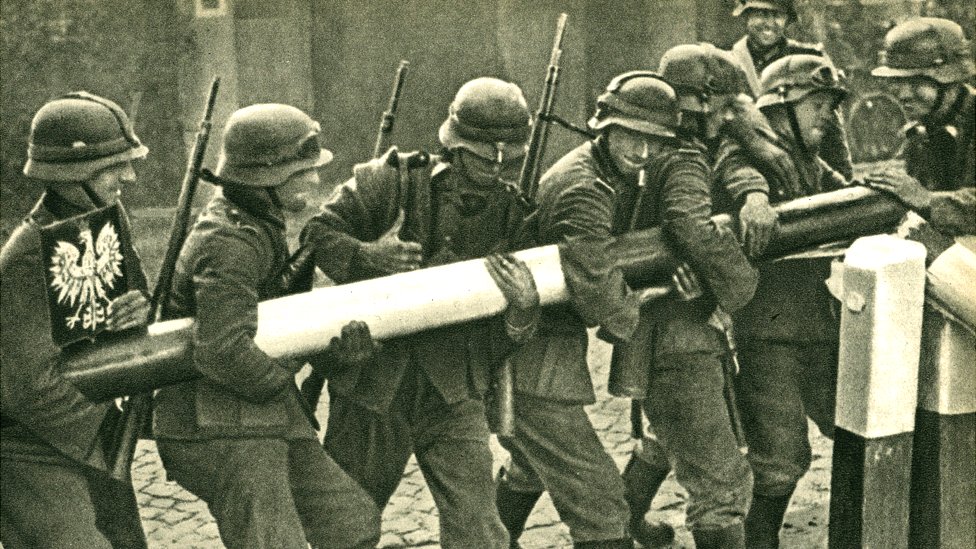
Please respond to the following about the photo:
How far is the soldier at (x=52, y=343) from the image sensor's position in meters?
4.44

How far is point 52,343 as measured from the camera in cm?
448

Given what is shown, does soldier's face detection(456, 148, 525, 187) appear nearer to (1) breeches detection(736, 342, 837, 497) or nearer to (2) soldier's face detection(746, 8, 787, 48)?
(1) breeches detection(736, 342, 837, 497)

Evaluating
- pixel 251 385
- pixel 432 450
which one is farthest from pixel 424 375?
pixel 251 385

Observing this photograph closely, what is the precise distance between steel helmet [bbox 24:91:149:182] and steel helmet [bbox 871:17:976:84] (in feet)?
12.0

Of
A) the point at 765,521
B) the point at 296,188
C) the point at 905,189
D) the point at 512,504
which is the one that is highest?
the point at 296,188

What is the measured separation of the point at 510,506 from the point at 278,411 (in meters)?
1.48

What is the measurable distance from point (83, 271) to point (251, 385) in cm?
69

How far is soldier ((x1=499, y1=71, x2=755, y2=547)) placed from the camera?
541 centimetres

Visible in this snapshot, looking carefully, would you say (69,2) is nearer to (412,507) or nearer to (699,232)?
(412,507)

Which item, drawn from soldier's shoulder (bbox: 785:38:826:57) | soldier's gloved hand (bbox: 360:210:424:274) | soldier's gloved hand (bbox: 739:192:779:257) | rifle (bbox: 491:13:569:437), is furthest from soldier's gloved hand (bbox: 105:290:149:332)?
soldier's shoulder (bbox: 785:38:826:57)

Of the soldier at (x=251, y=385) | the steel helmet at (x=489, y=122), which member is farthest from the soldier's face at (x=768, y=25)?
the soldier at (x=251, y=385)

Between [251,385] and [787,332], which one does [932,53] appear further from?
[251,385]

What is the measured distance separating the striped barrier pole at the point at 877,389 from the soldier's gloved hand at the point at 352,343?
178 centimetres

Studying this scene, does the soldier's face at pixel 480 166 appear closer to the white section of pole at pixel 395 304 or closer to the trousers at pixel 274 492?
the white section of pole at pixel 395 304
